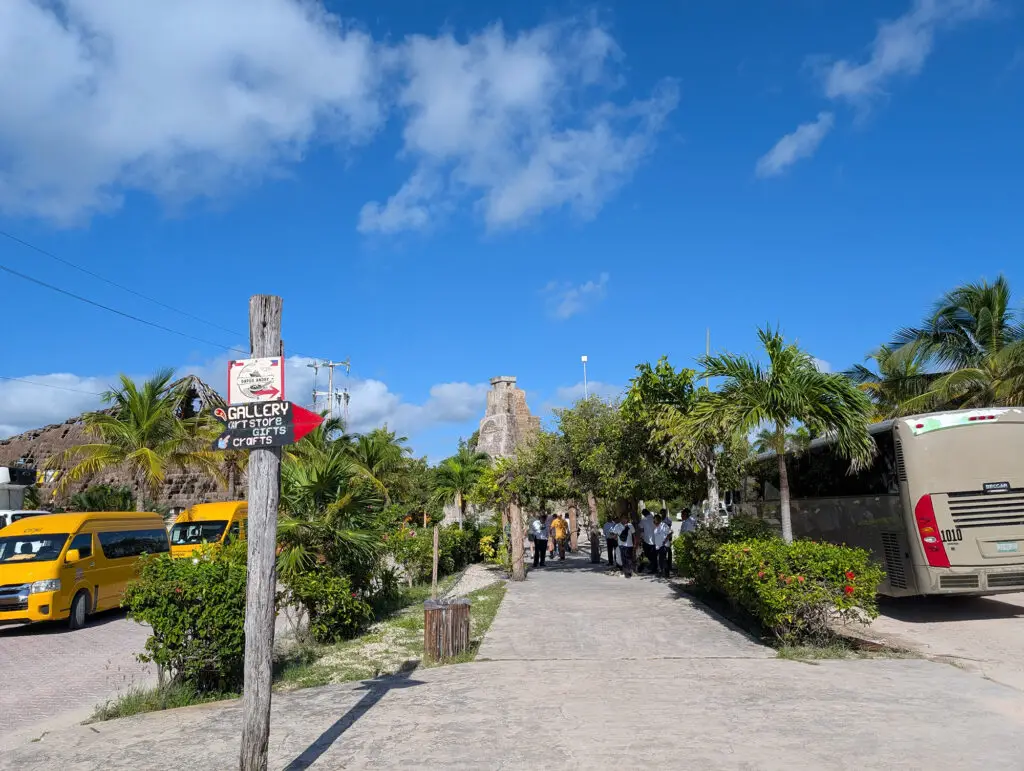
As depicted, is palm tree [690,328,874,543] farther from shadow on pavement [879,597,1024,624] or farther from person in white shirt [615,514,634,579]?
person in white shirt [615,514,634,579]

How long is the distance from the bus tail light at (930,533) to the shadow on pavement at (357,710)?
24.5 ft

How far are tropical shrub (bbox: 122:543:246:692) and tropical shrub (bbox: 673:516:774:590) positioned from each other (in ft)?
24.1

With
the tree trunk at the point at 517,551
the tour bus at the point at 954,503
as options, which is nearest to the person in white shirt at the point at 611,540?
the tree trunk at the point at 517,551

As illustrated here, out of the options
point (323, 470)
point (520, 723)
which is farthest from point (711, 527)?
point (520, 723)

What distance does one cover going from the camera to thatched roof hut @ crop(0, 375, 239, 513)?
2870cm

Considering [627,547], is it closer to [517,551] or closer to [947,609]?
[517,551]

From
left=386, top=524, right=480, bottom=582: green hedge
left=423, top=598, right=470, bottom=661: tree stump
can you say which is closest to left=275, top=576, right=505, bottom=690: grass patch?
left=423, top=598, right=470, bottom=661: tree stump

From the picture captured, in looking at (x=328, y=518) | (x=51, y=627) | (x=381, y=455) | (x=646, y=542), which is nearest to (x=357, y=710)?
(x=328, y=518)

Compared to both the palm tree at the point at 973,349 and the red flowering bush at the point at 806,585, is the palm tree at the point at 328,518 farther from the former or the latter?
the palm tree at the point at 973,349

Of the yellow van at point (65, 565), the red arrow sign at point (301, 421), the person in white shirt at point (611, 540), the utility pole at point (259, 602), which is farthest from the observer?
the person in white shirt at point (611, 540)

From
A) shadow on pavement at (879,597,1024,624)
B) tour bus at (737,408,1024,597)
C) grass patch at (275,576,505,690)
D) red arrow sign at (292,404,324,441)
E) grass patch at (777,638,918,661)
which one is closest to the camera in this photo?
red arrow sign at (292,404,324,441)

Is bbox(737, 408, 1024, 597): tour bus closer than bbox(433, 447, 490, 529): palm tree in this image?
Yes

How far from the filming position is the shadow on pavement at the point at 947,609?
40.0ft

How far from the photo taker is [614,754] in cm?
571
